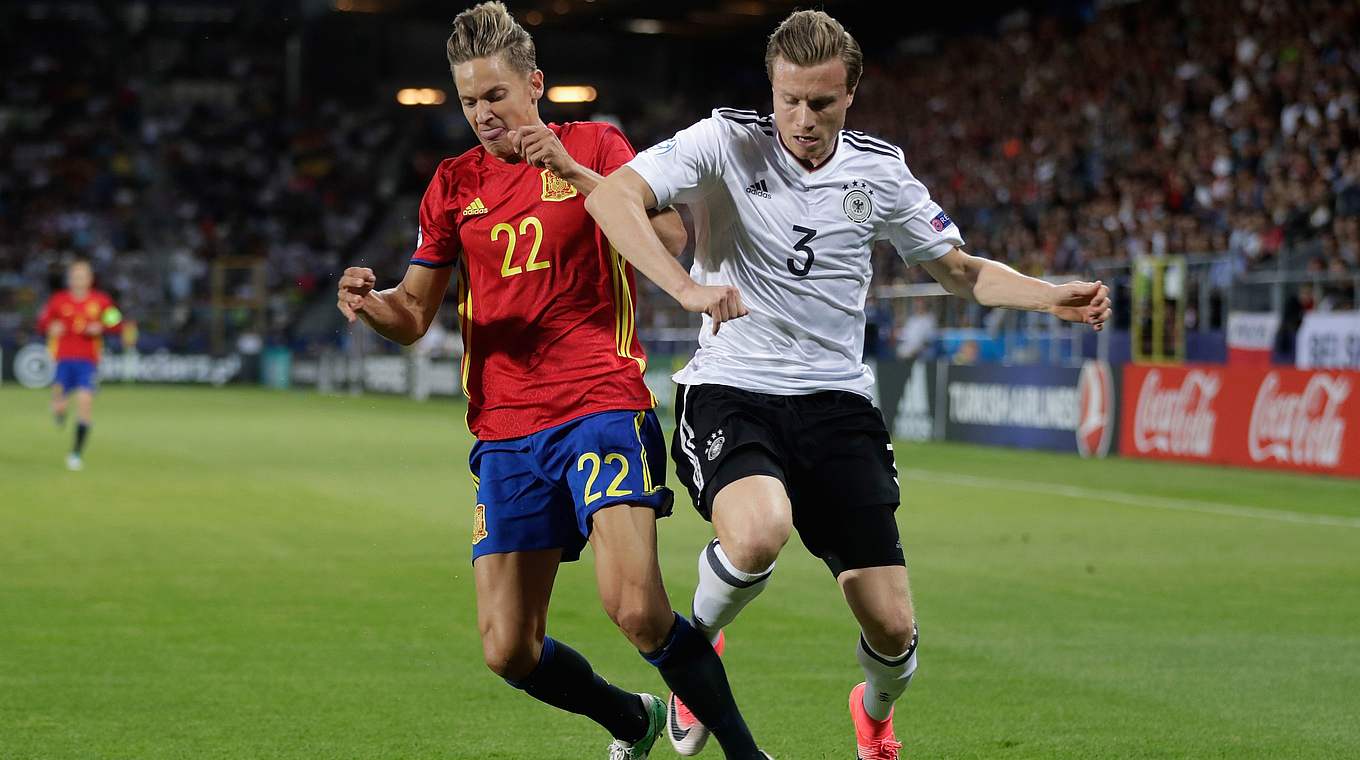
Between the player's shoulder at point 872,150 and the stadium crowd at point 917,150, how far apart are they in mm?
17266

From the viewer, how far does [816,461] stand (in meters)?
5.41

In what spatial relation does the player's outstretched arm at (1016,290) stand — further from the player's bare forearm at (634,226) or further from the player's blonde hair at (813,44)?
the player's bare forearm at (634,226)

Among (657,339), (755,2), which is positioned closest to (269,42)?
(755,2)

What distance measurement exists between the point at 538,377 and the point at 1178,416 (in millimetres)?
16725

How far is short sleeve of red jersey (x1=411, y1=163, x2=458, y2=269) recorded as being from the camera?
551 cm

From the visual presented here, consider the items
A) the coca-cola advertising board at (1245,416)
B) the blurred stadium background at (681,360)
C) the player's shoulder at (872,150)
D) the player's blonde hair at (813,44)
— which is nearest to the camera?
the player's blonde hair at (813,44)

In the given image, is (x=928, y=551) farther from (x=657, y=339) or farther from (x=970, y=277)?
(x=657, y=339)

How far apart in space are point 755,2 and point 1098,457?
2314 cm

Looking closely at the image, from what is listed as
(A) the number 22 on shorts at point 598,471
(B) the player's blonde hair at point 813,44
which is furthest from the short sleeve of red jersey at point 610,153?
(A) the number 22 on shorts at point 598,471

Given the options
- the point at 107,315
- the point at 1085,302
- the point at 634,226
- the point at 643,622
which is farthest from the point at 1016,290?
the point at 107,315

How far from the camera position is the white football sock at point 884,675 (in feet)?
18.2

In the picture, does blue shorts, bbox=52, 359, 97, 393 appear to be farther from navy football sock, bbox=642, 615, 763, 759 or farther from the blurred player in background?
navy football sock, bbox=642, 615, 763, 759

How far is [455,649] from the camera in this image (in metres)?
8.25

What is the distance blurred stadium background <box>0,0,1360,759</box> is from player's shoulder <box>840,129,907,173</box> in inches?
80.3
